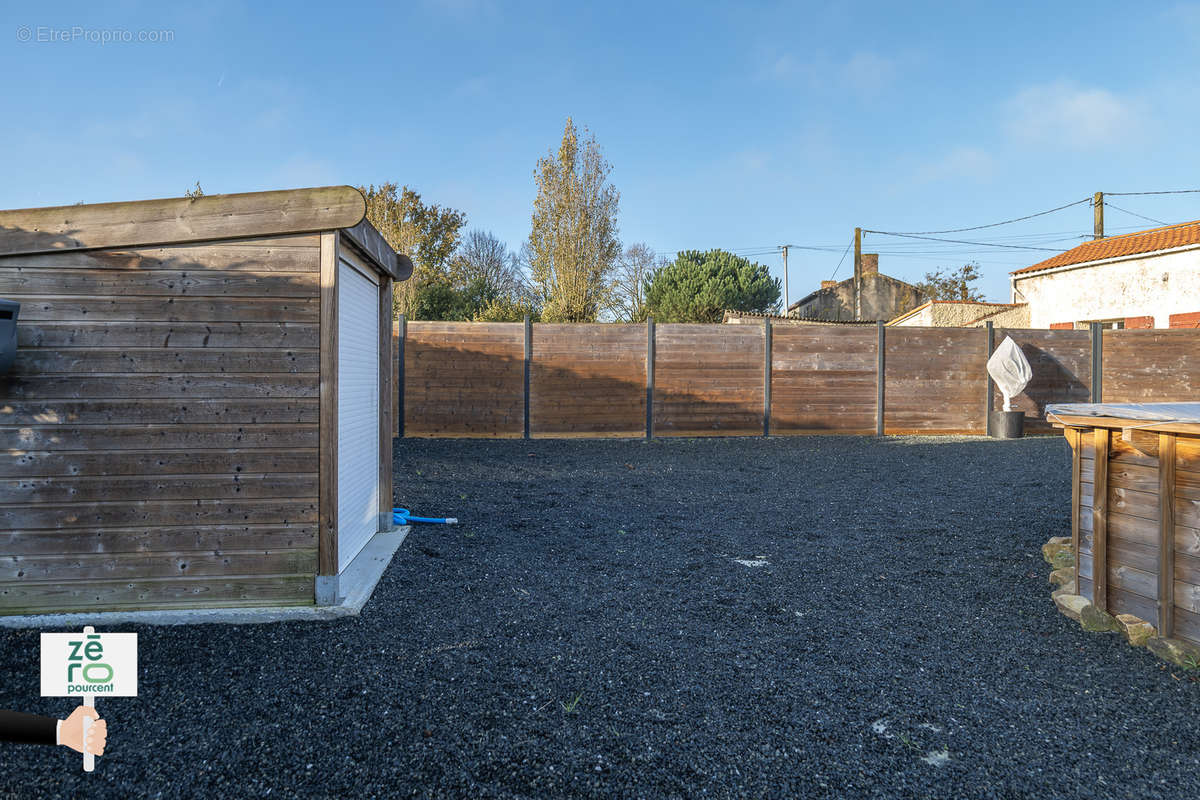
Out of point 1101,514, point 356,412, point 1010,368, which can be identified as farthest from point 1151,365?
point 356,412

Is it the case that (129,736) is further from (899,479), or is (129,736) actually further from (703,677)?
(899,479)

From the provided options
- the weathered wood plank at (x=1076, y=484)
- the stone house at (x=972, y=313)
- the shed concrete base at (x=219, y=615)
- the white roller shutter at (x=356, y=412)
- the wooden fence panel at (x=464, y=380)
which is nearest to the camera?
the shed concrete base at (x=219, y=615)

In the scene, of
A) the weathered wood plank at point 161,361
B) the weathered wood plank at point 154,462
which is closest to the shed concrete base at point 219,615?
the weathered wood plank at point 154,462

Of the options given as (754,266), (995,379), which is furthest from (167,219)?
(754,266)

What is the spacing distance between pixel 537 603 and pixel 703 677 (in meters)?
1.21

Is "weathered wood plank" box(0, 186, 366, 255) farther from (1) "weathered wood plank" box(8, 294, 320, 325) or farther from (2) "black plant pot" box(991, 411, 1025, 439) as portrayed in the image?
(2) "black plant pot" box(991, 411, 1025, 439)

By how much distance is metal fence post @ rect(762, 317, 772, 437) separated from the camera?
1207cm

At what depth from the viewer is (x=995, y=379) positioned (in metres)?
12.6

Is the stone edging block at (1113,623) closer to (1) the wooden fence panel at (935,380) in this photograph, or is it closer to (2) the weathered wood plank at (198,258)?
(2) the weathered wood plank at (198,258)

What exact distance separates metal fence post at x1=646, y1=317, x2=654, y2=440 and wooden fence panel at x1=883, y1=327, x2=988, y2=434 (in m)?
4.40

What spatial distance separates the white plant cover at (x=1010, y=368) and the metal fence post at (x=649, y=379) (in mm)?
6357

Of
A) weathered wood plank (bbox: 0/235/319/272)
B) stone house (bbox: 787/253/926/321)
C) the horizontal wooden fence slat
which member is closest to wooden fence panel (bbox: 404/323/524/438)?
the horizontal wooden fence slat

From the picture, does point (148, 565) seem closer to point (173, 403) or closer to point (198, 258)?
point (173, 403)

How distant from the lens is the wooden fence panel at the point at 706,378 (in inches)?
470
